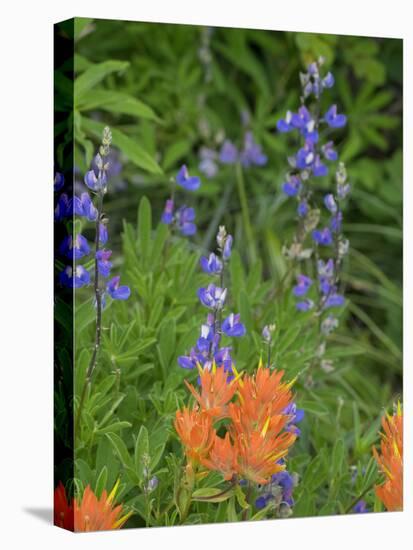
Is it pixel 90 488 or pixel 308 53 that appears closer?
pixel 90 488

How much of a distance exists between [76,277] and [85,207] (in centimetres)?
13

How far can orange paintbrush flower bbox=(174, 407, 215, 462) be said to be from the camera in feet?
6.84

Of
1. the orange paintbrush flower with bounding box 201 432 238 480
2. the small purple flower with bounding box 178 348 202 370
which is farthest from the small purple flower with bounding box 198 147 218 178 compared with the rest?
the orange paintbrush flower with bounding box 201 432 238 480

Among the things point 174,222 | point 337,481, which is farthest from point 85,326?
point 337,481

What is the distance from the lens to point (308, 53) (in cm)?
286

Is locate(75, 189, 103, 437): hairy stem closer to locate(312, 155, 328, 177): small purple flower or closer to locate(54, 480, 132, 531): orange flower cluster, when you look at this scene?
locate(54, 480, 132, 531): orange flower cluster

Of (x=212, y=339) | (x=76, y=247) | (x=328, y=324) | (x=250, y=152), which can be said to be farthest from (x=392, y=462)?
(x=250, y=152)

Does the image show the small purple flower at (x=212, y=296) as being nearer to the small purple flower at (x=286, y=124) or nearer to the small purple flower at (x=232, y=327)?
the small purple flower at (x=232, y=327)

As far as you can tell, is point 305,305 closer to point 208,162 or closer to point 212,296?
point 212,296

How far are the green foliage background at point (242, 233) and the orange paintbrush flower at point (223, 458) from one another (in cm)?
3

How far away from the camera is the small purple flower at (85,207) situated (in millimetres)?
2027

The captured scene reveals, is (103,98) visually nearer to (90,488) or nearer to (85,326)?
(85,326)

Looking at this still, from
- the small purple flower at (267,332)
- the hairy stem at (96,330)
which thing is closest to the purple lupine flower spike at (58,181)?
the hairy stem at (96,330)

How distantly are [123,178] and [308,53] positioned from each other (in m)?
0.68
